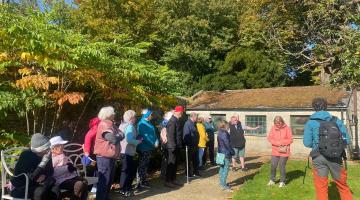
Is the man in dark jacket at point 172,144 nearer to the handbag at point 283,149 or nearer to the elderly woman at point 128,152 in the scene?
the elderly woman at point 128,152

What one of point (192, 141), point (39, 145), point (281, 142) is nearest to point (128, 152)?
point (192, 141)

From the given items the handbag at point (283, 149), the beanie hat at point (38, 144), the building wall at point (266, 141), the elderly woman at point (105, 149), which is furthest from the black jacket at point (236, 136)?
the building wall at point (266, 141)

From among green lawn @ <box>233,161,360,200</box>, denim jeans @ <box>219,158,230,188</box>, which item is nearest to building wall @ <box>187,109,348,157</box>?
green lawn @ <box>233,161,360,200</box>

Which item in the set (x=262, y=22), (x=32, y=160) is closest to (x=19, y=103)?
(x=32, y=160)

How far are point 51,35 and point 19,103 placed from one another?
158 centimetres

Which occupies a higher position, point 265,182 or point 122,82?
point 122,82

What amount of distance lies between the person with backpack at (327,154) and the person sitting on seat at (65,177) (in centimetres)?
416

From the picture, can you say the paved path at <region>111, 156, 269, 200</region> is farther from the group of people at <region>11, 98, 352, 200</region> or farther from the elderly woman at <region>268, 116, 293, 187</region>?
the elderly woman at <region>268, 116, 293, 187</region>

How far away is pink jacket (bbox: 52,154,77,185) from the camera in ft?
21.6

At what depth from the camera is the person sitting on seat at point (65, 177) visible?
6559mm

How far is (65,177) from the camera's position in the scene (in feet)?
21.8

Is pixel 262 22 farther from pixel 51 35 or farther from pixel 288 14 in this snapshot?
pixel 51 35

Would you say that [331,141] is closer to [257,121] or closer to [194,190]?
[194,190]

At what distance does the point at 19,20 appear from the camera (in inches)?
345
